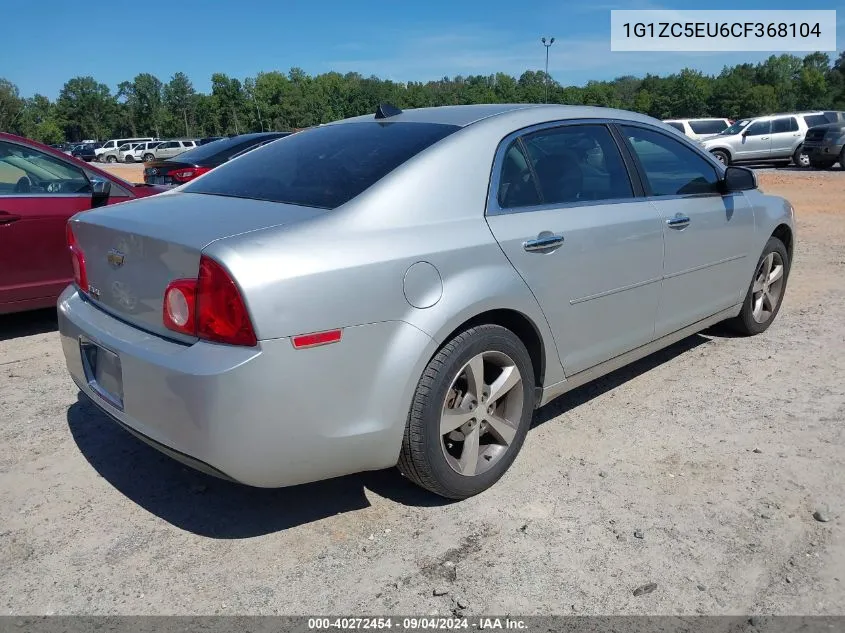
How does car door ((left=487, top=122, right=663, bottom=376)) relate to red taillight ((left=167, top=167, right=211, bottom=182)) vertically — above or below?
below

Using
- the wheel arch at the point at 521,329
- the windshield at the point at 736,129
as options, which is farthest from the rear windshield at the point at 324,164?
the windshield at the point at 736,129

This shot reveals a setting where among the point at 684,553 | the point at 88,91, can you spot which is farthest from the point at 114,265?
the point at 88,91

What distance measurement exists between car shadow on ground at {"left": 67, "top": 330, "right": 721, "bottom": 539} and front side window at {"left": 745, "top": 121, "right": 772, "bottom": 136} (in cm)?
2179

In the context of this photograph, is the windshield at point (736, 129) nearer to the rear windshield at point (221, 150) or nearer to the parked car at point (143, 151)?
the rear windshield at point (221, 150)

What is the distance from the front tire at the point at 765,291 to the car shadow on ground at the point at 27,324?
5.19 meters

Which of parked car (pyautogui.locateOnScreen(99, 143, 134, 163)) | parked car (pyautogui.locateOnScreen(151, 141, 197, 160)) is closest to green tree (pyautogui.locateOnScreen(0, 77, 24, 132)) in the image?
parked car (pyautogui.locateOnScreen(99, 143, 134, 163))

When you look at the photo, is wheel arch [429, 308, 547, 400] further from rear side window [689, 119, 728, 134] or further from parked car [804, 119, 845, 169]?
rear side window [689, 119, 728, 134]

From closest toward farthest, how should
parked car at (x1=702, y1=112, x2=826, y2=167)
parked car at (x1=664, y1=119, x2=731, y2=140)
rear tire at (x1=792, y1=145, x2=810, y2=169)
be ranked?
rear tire at (x1=792, y1=145, x2=810, y2=169) → parked car at (x1=702, y1=112, x2=826, y2=167) → parked car at (x1=664, y1=119, x2=731, y2=140)

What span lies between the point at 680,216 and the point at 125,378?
2.92 metres

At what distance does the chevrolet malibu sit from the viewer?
7.79ft

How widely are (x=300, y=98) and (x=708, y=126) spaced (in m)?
89.9

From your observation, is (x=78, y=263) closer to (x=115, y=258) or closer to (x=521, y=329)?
(x=115, y=258)

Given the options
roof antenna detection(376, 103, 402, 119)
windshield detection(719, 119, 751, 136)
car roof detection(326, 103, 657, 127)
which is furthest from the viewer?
windshield detection(719, 119, 751, 136)

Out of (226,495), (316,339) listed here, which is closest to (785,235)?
(316,339)
